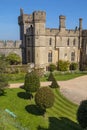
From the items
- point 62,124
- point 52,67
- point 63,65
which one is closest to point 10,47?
point 52,67

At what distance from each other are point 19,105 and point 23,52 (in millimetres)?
22675

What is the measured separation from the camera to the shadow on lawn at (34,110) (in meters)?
27.1

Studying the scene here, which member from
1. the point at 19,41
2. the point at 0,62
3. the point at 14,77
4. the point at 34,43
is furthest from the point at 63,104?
the point at 19,41

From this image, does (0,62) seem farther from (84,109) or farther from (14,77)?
(84,109)

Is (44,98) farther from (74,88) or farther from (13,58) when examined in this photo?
(13,58)

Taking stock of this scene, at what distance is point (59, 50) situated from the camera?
5112 centimetres

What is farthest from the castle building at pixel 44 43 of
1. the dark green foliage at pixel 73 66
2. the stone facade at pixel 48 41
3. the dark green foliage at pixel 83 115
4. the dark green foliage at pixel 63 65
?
the dark green foliage at pixel 83 115

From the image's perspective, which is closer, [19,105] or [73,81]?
[19,105]

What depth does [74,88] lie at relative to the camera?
3666cm

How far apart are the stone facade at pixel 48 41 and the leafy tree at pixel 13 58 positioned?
230 cm

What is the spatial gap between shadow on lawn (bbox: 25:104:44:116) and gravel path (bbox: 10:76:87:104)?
5.30 metres

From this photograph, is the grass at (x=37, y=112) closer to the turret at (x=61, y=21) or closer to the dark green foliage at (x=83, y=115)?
the dark green foliage at (x=83, y=115)

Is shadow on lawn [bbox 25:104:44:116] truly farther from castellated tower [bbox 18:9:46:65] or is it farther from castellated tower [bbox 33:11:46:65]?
castellated tower [bbox 18:9:46:65]

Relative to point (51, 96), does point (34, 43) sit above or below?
above
